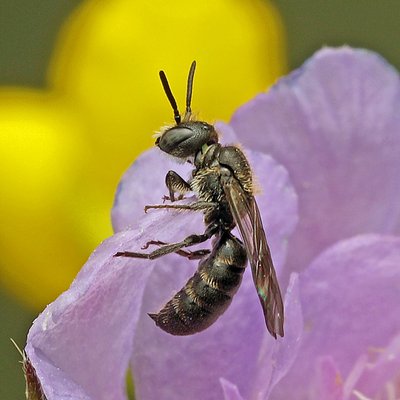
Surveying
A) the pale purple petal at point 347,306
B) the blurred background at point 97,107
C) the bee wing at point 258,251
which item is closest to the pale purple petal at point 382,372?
the pale purple petal at point 347,306

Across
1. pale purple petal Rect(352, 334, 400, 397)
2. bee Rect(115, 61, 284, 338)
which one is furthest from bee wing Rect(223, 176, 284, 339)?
pale purple petal Rect(352, 334, 400, 397)

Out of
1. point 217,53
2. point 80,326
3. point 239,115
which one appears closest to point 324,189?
point 239,115

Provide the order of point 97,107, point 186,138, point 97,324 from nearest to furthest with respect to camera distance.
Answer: point 97,324 → point 186,138 → point 97,107

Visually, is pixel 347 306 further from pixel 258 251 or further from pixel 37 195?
pixel 37 195

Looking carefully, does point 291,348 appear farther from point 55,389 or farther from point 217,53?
point 217,53

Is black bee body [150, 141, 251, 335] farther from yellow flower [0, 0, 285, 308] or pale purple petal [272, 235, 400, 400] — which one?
yellow flower [0, 0, 285, 308]

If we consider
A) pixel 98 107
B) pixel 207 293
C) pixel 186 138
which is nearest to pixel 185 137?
pixel 186 138
